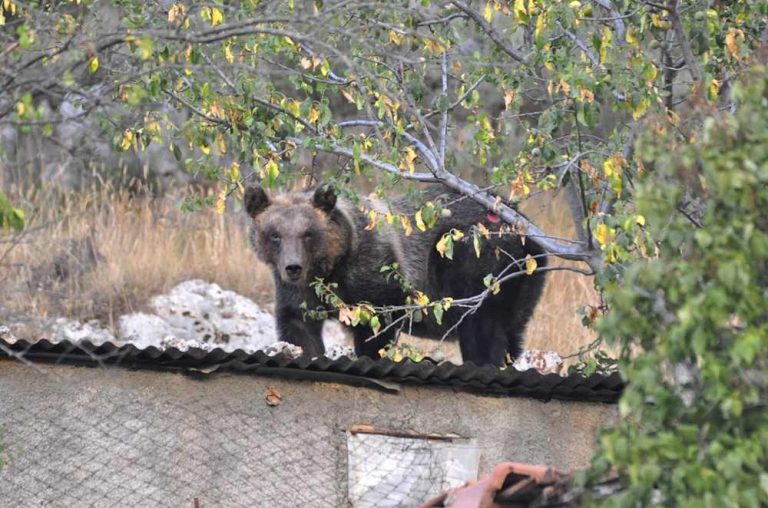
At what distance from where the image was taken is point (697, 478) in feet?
14.4

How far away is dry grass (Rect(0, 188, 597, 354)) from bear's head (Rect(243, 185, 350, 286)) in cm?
407

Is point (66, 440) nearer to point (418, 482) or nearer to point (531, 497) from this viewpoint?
point (418, 482)

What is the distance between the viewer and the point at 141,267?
16.2 m

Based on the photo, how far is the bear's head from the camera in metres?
11.1

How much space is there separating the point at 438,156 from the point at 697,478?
14.4ft

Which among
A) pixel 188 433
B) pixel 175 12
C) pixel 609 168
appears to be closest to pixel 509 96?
pixel 609 168

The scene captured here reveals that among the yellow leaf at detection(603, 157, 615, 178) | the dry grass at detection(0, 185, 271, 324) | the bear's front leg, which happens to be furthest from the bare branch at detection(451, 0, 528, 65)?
the dry grass at detection(0, 185, 271, 324)

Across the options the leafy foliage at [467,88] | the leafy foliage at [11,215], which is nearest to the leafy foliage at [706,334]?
the leafy foliage at [467,88]

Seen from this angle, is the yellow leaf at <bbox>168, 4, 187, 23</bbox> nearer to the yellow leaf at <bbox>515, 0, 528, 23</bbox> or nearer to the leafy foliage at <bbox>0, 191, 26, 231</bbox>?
the yellow leaf at <bbox>515, 0, 528, 23</bbox>

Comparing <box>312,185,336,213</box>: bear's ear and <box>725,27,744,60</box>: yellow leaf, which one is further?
<box>312,185,336,213</box>: bear's ear

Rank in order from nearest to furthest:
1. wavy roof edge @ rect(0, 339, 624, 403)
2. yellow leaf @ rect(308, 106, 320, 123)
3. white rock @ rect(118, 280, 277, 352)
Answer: wavy roof edge @ rect(0, 339, 624, 403)
yellow leaf @ rect(308, 106, 320, 123)
white rock @ rect(118, 280, 277, 352)

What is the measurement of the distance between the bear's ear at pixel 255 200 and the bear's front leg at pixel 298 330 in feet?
2.68

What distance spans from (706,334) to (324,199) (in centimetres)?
690

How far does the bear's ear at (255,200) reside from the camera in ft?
36.4
